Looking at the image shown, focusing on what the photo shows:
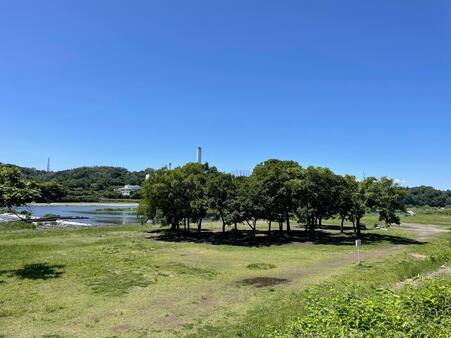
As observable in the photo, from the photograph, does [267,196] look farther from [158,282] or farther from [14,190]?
[14,190]

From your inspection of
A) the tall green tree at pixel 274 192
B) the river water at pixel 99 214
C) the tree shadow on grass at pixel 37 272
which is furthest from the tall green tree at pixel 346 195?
the river water at pixel 99 214

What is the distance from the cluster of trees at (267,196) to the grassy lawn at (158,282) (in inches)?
189

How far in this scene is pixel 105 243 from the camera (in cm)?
3591

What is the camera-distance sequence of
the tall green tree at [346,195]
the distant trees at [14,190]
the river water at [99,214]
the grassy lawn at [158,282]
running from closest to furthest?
the grassy lawn at [158,282] < the distant trees at [14,190] < the tall green tree at [346,195] < the river water at [99,214]

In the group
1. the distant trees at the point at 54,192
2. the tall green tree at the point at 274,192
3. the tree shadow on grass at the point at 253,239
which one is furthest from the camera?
the distant trees at the point at 54,192

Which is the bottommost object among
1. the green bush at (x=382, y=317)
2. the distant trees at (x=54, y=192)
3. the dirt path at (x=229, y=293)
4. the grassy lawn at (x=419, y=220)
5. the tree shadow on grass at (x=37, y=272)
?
the dirt path at (x=229, y=293)

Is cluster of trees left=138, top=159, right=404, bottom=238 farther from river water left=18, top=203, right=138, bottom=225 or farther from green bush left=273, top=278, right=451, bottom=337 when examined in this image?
green bush left=273, top=278, right=451, bottom=337

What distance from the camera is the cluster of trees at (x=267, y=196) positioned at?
A: 40.6 m

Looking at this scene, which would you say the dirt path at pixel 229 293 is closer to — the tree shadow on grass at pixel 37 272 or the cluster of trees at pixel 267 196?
the tree shadow on grass at pixel 37 272

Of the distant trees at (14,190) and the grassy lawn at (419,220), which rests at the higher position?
the distant trees at (14,190)

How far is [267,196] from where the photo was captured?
40531 mm

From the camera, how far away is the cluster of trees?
4056 centimetres

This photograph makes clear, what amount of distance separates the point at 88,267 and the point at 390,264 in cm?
2105

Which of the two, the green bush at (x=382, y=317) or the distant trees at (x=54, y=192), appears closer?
the green bush at (x=382, y=317)
